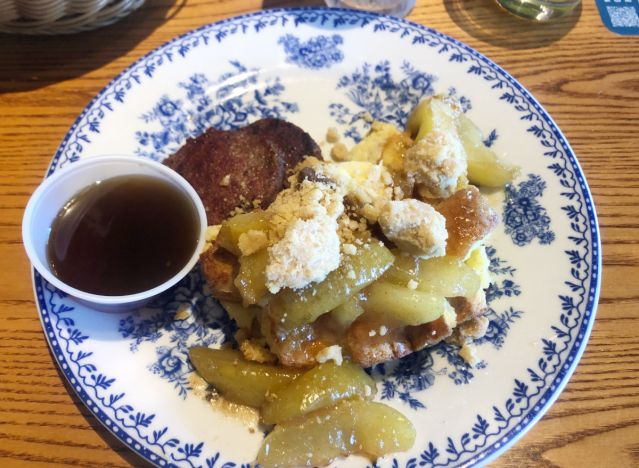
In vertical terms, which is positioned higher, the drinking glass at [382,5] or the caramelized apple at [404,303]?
the drinking glass at [382,5]

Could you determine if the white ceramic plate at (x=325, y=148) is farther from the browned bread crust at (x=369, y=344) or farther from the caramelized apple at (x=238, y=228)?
the caramelized apple at (x=238, y=228)

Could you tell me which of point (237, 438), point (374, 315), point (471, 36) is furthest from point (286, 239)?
point (471, 36)

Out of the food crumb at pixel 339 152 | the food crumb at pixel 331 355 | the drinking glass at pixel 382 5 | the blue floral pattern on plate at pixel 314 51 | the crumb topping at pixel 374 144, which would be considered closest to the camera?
the food crumb at pixel 331 355

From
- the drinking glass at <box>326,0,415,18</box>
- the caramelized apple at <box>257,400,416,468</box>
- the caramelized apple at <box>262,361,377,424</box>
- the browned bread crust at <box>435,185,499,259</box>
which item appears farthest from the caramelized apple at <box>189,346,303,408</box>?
the drinking glass at <box>326,0,415,18</box>

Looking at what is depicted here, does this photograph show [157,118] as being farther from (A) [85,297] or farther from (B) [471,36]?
(B) [471,36]

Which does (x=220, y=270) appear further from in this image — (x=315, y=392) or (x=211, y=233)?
(x=315, y=392)

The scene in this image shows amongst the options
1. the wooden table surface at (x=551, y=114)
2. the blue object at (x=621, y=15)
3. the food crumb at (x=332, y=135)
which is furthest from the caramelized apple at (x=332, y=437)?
the blue object at (x=621, y=15)

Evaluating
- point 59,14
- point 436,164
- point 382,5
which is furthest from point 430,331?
point 59,14
